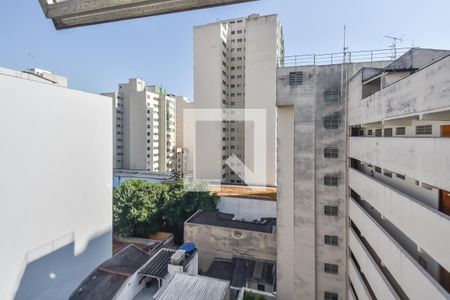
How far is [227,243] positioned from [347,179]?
28.8 ft

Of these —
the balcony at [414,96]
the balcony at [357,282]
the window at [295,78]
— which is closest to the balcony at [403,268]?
the balcony at [357,282]

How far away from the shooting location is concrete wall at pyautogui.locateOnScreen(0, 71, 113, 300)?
5.72 m

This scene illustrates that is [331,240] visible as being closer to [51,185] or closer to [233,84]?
[51,185]

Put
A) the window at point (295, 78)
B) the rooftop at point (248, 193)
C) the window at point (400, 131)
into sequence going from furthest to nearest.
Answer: the rooftop at point (248, 193)
the window at point (295, 78)
the window at point (400, 131)

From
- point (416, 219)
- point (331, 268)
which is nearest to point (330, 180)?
point (331, 268)

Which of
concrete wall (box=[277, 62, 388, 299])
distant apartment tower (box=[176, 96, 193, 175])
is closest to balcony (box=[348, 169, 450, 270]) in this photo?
concrete wall (box=[277, 62, 388, 299])

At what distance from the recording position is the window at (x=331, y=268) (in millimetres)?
12039

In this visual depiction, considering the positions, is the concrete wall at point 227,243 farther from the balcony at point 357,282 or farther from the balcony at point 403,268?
the balcony at point 403,268

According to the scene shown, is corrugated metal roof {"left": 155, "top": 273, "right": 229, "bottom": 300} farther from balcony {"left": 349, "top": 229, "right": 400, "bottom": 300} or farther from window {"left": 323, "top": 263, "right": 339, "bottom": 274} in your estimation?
window {"left": 323, "top": 263, "right": 339, "bottom": 274}

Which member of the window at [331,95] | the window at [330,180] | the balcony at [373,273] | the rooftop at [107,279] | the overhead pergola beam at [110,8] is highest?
the window at [331,95]

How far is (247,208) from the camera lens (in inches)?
824

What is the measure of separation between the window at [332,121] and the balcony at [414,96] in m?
2.70

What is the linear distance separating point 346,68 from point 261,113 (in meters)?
18.4

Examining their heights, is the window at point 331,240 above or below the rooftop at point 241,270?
above
